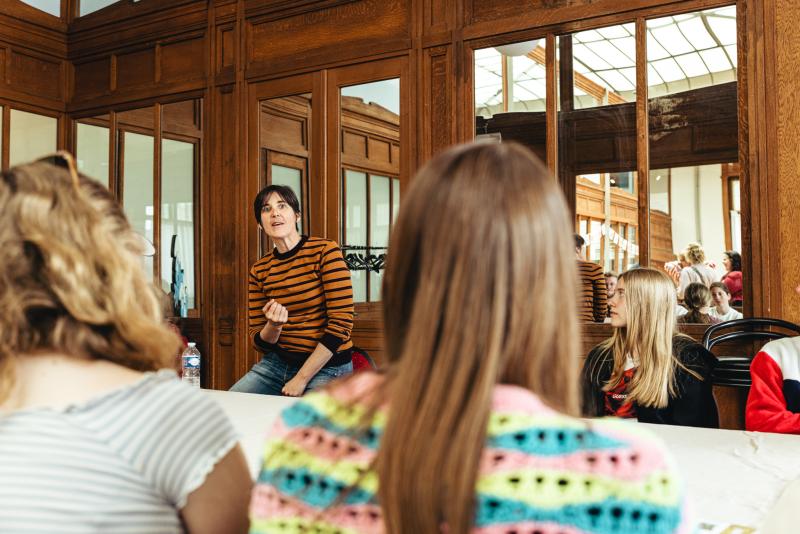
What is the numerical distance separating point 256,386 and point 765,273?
7.52 ft

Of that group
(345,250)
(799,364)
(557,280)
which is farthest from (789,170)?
(557,280)

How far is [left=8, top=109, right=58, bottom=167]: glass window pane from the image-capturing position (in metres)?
5.23

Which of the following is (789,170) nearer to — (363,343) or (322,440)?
(363,343)

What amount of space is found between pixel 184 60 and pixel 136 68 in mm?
470

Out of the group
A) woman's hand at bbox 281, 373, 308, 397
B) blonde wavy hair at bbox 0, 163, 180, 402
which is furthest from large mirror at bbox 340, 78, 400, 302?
blonde wavy hair at bbox 0, 163, 180, 402

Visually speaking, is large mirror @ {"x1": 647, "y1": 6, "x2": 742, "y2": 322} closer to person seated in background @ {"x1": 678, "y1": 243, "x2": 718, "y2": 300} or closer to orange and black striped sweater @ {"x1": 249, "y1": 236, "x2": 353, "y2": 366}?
person seated in background @ {"x1": 678, "y1": 243, "x2": 718, "y2": 300}

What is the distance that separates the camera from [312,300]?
10.4 feet

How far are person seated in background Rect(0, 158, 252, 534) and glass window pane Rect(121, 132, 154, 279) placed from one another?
4.42 metres

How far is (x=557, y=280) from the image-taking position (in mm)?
692

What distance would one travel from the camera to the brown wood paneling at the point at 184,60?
4.91 metres

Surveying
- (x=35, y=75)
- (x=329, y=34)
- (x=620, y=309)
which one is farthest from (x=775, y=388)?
(x=35, y=75)

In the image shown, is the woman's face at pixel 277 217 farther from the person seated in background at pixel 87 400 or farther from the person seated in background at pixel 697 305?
the person seated in background at pixel 87 400

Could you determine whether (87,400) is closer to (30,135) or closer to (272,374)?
(272,374)

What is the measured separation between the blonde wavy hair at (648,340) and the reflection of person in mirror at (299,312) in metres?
1.14
